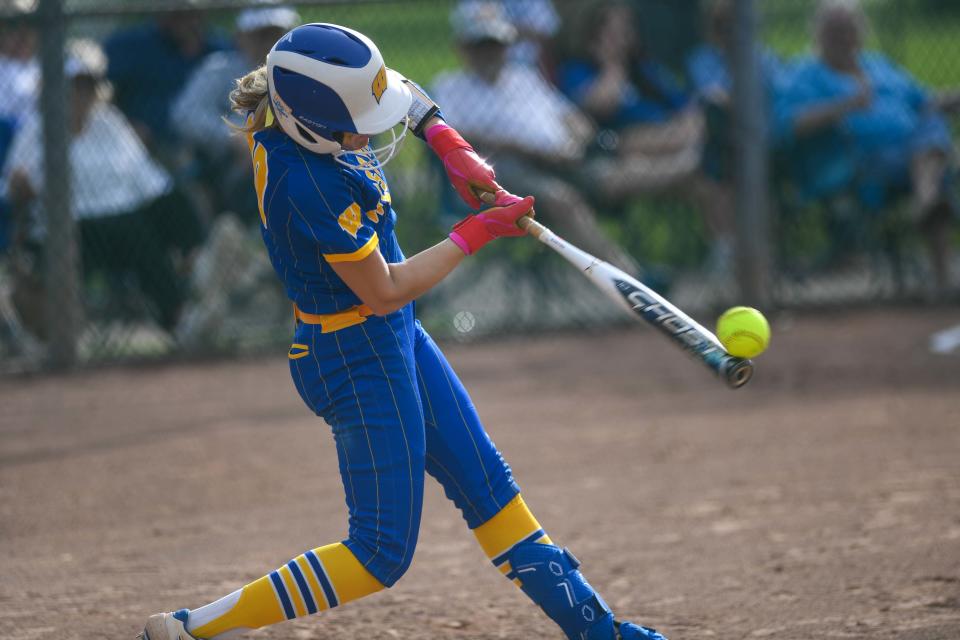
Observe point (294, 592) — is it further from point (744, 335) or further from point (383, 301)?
point (744, 335)

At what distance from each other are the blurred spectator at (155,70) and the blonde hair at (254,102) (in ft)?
15.0

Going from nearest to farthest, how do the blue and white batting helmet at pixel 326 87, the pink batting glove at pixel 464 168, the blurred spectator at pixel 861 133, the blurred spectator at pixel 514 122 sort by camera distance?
1. the blue and white batting helmet at pixel 326 87
2. the pink batting glove at pixel 464 168
3. the blurred spectator at pixel 514 122
4. the blurred spectator at pixel 861 133

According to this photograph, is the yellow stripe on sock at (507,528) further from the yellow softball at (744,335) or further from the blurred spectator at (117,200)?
the blurred spectator at (117,200)

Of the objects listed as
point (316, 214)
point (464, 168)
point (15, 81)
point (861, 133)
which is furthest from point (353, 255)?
point (861, 133)

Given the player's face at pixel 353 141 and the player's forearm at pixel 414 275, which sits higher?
the player's face at pixel 353 141

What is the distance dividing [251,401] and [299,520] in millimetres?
2056

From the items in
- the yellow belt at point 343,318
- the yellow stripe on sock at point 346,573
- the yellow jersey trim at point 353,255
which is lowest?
the yellow stripe on sock at point 346,573

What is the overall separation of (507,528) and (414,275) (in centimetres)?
71

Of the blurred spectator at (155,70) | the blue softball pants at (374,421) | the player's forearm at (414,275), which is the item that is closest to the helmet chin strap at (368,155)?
the player's forearm at (414,275)

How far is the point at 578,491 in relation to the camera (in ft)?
16.2

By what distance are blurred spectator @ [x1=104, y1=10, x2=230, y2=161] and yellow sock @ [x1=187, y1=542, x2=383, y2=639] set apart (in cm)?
488

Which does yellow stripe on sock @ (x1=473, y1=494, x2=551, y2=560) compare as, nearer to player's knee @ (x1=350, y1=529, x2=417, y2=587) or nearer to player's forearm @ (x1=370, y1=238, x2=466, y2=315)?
player's knee @ (x1=350, y1=529, x2=417, y2=587)

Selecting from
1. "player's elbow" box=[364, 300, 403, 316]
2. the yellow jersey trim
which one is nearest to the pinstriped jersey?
the yellow jersey trim

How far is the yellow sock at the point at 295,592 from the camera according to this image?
9.50 feet
